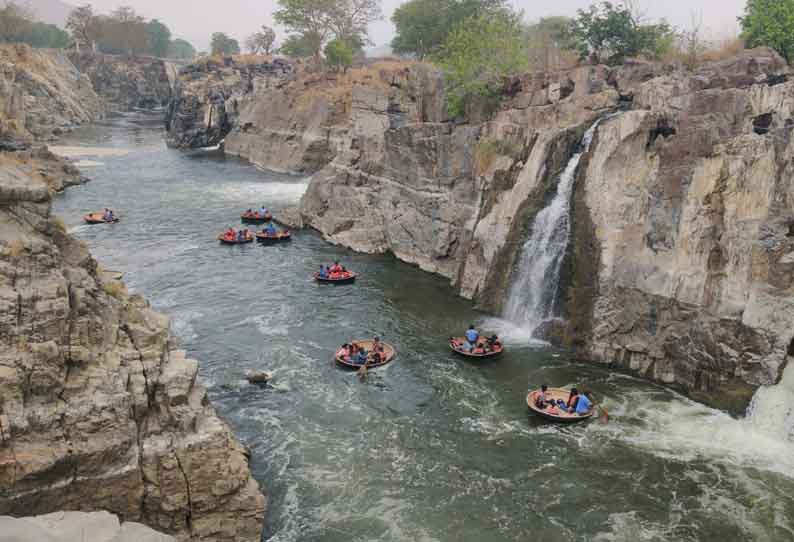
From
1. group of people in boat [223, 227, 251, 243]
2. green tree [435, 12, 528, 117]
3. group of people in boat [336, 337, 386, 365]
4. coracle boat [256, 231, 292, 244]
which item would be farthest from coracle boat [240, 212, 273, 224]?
group of people in boat [336, 337, 386, 365]

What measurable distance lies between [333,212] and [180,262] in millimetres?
10393

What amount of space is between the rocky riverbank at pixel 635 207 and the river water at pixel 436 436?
1.62 m

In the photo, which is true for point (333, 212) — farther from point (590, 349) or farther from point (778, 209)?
point (778, 209)

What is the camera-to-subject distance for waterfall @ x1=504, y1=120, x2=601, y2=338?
26.9 metres

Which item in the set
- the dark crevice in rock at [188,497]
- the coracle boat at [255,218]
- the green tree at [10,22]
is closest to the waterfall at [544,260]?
the dark crevice in rock at [188,497]

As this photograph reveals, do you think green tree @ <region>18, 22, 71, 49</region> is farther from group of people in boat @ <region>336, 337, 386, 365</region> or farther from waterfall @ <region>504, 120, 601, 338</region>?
group of people in boat @ <region>336, 337, 386, 365</region>

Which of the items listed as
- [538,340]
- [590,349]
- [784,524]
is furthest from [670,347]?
[784,524]

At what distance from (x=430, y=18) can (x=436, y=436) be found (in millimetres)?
62326

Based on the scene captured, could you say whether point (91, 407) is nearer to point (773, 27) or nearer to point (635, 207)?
point (635, 207)

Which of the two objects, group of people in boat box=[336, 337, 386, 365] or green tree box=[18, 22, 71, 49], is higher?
green tree box=[18, 22, 71, 49]

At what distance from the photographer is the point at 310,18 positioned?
248ft

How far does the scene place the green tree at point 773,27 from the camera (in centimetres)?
2894

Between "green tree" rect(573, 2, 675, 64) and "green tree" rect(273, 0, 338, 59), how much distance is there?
44502mm

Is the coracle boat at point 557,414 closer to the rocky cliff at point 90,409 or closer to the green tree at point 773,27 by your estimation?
the rocky cliff at point 90,409
